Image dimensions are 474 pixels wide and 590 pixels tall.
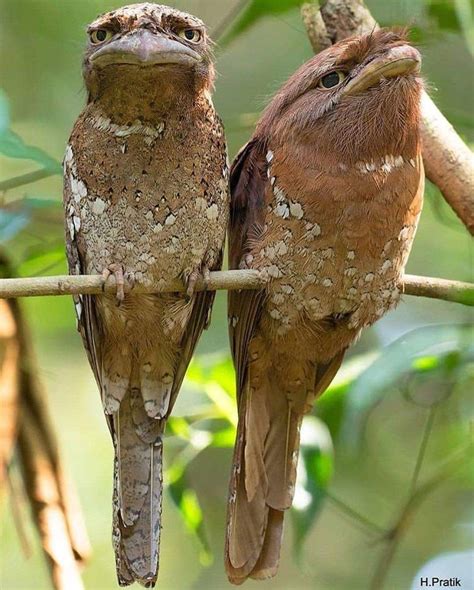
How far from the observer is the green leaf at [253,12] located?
253 cm

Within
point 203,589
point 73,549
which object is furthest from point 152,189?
point 203,589

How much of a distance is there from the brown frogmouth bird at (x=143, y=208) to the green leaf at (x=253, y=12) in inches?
17.0

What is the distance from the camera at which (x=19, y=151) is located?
2.38 meters

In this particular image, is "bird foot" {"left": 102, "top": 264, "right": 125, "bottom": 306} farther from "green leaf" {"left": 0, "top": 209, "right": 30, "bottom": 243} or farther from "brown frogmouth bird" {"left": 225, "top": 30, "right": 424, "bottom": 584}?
"green leaf" {"left": 0, "top": 209, "right": 30, "bottom": 243}

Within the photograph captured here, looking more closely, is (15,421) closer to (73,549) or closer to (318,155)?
(73,549)

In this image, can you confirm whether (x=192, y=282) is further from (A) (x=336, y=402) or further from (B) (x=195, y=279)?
(A) (x=336, y=402)

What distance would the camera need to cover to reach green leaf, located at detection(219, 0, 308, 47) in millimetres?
2525

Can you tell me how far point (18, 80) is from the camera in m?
2.79

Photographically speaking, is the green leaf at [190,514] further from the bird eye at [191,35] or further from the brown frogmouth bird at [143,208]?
the bird eye at [191,35]

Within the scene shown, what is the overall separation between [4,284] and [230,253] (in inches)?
28.7

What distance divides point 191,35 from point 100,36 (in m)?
0.21

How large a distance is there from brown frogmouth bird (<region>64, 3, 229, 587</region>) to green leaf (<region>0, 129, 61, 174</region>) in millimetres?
235

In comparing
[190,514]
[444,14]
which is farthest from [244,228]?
[444,14]

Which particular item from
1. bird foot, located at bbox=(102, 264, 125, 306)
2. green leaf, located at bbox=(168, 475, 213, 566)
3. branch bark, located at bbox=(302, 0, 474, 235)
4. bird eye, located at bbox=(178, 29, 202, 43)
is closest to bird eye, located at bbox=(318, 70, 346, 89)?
bird eye, located at bbox=(178, 29, 202, 43)
